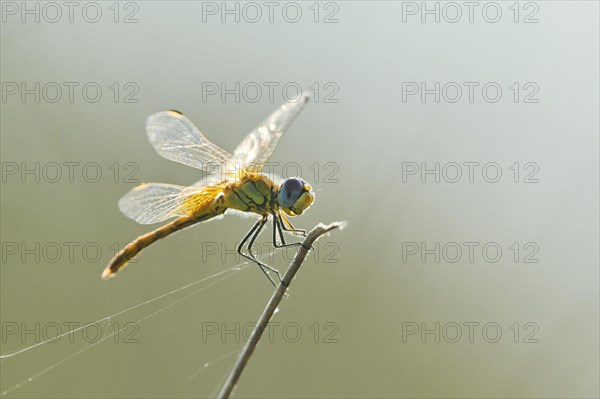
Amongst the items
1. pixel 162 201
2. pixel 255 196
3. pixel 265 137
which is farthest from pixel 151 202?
pixel 265 137

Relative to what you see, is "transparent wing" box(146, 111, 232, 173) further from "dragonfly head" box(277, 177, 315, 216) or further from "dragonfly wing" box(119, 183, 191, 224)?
"dragonfly head" box(277, 177, 315, 216)

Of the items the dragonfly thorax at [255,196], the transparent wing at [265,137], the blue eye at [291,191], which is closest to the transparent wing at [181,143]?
the transparent wing at [265,137]

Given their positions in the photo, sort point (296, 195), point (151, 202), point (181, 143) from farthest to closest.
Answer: point (181, 143), point (151, 202), point (296, 195)

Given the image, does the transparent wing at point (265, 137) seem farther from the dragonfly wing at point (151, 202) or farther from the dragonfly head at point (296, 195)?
the dragonfly wing at point (151, 202)

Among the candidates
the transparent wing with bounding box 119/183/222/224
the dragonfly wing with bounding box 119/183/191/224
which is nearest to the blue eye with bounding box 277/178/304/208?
the transparent wing with bounding box 119/183/222/224

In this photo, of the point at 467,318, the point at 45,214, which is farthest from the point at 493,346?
the point at 45,214

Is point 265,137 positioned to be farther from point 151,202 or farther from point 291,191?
point 151,202
